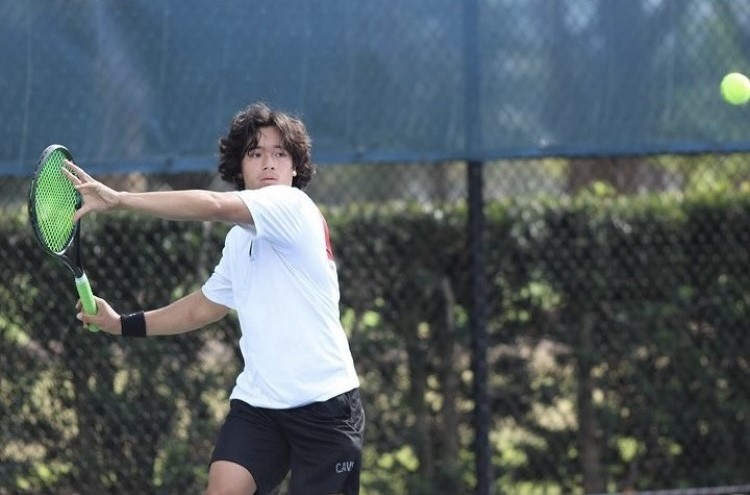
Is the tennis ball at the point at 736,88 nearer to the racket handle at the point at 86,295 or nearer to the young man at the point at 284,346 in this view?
the young man at the point at 284,346

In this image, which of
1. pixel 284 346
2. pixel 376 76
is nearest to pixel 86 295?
pixel 284 346

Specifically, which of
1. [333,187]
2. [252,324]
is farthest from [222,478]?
[333,187]

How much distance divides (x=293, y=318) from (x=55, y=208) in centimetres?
72

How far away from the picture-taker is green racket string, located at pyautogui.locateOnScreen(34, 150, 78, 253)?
11.4 feet

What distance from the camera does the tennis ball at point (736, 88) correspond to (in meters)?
5.11

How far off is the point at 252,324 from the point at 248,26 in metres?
1.69

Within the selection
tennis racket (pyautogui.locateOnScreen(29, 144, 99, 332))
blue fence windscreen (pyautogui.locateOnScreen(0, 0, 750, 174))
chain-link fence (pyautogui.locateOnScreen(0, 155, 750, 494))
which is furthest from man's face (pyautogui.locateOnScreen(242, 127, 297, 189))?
chain-link fence (pyautogui.locateOnScreen(0, 155, 750, 494))

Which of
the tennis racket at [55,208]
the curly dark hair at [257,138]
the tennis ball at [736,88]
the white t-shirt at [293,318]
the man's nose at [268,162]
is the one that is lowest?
the white t-shirt at [293,318]

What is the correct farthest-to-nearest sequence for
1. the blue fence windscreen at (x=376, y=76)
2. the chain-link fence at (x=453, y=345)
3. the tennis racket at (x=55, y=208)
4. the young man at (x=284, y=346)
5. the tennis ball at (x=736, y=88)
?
the chain-link fence at (x=453, y=345)
the tennis ball at (x=736, y=88)
the blue fence windscreen at (x=376, y=76)
the young man at (x=284, y=346)
the tennis racket at (x=55, y=208)

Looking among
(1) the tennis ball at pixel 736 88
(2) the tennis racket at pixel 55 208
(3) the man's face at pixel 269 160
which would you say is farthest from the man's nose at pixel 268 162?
(1) the tennis ball at pixel 736 88

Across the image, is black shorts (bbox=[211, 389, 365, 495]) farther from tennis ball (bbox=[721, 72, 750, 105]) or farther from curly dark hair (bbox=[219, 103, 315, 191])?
tennis ball (bbox=[721, 72, 750, 105])

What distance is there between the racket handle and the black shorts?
→ 1.69ft

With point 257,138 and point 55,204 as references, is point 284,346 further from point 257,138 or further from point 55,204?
point 55,204

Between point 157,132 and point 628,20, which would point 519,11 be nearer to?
point 628,20
